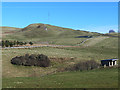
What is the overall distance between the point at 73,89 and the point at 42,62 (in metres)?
29.6

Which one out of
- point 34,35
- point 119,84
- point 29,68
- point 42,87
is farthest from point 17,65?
point 34,35

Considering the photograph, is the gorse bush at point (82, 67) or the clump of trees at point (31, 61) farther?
the clump of trees at point (31, 61)

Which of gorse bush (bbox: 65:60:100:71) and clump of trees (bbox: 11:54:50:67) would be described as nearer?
gorse bush (bbox: 65:60:100:71)

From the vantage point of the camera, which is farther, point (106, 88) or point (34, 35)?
point (34, 35)

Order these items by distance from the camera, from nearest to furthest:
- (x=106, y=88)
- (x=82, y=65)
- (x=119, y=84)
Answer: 1. (x=106, y=88)
2. (x=119, y=84)
3. (x=82, y=65)

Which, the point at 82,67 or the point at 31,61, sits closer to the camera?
the point at 82,67

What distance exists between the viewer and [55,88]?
2061 centimetres

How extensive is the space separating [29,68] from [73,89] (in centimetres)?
2777

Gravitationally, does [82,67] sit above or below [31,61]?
below

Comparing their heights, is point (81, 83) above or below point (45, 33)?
below

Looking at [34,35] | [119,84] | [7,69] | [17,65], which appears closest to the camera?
[119,84]

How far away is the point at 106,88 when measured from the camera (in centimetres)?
1978

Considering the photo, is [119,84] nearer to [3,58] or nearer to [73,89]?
[73,89]

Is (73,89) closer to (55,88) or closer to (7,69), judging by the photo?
(55,88)
